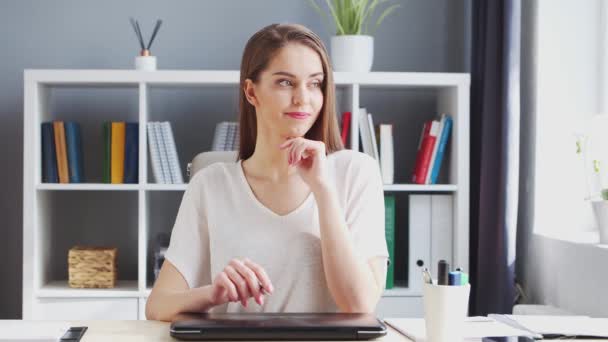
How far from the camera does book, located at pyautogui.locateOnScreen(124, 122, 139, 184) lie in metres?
3.19

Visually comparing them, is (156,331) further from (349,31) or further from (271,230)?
(349,31)

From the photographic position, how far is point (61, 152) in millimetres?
3199

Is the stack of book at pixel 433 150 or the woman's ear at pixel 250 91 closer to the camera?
the woman's ear at pixel 250 91

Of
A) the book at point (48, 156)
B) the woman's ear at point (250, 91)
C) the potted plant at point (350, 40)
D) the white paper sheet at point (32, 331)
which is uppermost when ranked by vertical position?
the potted plant at point (350, 40)

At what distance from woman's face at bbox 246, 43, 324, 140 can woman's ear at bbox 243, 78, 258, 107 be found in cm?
2

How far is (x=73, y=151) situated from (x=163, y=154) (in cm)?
36

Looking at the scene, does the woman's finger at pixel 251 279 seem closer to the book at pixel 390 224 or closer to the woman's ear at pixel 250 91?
the woman's ear at pixel 250 91

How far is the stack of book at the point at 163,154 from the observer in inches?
125

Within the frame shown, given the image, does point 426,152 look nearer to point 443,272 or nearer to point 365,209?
point 365,209

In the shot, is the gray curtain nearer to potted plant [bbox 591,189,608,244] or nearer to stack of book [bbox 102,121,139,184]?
potted plant [bbox 591,189,608,244]

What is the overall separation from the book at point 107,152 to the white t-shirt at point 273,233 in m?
1.46

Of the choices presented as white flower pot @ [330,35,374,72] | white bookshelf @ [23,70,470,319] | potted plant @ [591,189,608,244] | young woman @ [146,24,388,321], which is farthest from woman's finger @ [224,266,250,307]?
white flower pot @ [330,35,374,72]

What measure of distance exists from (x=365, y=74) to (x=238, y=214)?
1.48 meters

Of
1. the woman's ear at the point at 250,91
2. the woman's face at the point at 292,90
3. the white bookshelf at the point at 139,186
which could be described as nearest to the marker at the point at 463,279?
the woman's face at the point at 292,90
